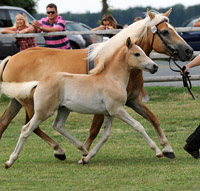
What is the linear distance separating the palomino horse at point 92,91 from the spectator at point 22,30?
5038mm

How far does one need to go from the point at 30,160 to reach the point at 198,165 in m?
2.09

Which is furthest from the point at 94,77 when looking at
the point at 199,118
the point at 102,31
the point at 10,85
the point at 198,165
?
the point at 102,31

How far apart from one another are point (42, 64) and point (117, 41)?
1061 millimetres

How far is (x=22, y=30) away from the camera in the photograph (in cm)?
1321

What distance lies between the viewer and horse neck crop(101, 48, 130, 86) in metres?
7.60

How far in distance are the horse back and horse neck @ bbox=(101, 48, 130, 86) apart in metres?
0.51

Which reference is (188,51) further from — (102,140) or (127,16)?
(127,16)

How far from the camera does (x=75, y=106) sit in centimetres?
752

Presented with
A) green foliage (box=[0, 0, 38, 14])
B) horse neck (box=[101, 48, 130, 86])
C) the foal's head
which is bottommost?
green foliage (box=[0, 0, 38, 14])

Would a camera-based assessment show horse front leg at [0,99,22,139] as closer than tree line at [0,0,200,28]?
Yes

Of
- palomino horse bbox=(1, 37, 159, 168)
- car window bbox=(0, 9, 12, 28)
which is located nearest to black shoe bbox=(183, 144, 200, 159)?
palomino horse bbox=(1, 37, 159, 168)

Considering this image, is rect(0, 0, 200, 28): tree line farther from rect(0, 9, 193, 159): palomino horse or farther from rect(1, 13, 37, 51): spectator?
rect(0, 9, 193, 159): palomino horse

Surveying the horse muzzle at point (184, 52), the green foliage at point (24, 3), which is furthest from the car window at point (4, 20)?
the green foliage at point (24, 3)

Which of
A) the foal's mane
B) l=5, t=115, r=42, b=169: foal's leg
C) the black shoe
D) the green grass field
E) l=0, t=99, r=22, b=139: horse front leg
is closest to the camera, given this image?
the green grass field
